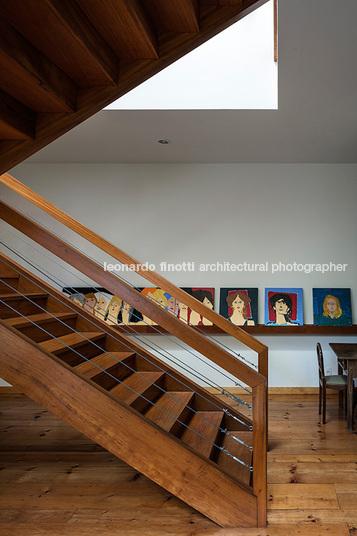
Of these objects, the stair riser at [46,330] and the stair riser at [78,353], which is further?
the stair riser at [46,330]

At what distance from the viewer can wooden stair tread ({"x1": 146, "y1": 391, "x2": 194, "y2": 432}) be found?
3.02m

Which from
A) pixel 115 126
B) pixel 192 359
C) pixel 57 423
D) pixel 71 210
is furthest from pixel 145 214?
pixel 57 423

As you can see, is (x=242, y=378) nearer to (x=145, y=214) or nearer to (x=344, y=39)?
(x=344, y=39)

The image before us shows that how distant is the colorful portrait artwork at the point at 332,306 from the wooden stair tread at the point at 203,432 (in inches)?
93.7

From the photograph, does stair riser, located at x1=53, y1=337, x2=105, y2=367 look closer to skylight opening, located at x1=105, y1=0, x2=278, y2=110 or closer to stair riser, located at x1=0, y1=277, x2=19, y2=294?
stair riser, located at x1=0, y1=277, x2=19, y2=294

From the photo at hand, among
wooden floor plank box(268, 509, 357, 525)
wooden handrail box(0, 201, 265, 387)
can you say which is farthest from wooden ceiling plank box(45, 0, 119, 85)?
wooden floor plank box(268, 509, 357, 525)

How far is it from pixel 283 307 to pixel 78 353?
131 inches

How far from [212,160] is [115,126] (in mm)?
1571

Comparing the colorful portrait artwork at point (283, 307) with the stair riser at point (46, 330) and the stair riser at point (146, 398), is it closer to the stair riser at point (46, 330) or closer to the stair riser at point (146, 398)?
the stair riser at point (146, 398)

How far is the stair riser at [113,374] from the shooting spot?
3172 mm

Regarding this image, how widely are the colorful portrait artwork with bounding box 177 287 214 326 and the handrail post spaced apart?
3086mm

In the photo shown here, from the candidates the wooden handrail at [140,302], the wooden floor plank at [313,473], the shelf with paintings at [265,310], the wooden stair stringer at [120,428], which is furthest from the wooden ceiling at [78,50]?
the shelf with paintings at [265,310]

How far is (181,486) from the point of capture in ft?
8.41

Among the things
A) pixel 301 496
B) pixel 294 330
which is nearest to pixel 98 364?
pixel 301 496
